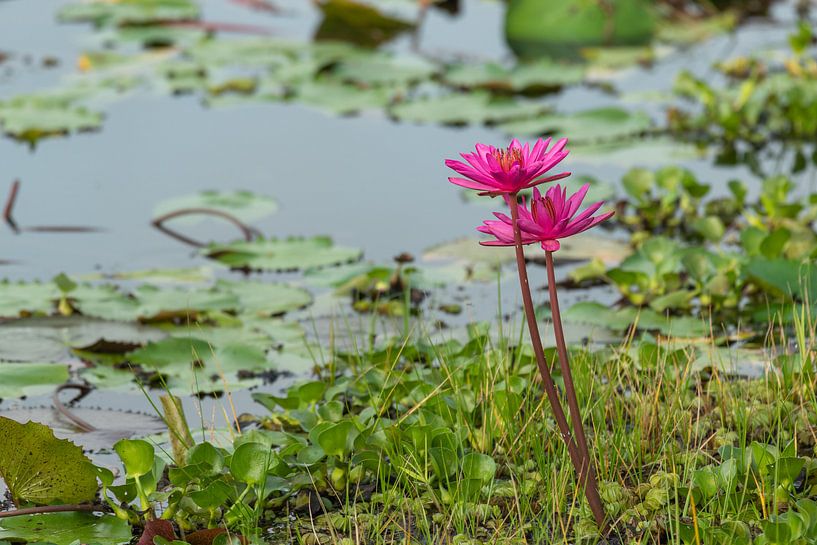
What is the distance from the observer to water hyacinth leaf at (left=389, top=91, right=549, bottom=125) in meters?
4.70

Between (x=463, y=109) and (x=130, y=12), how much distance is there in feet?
8.86

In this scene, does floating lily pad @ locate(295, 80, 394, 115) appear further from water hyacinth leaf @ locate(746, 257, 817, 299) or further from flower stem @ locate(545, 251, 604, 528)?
flower stem @ locate(545, 251, 604, 528)

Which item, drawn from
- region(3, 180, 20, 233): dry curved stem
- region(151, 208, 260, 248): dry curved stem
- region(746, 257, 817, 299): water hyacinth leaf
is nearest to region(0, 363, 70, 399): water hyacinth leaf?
region(151, 208, 260, 248): dry curved stem

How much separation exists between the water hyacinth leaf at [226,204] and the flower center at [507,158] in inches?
83.1

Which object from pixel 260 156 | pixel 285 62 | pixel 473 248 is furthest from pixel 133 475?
pixel 285 62

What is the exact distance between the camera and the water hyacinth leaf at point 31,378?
7.80ft

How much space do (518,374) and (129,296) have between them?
1.15 metres

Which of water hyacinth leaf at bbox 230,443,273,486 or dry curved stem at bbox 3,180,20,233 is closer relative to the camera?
water hyacinth leaf at bbox 230,443,273,486

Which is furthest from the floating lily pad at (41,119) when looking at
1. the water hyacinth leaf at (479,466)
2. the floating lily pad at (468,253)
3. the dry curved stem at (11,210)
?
the water hyacinth leaf at (479,466)

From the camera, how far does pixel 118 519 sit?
5.91ft

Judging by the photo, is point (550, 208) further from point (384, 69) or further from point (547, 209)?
point (384, 69)

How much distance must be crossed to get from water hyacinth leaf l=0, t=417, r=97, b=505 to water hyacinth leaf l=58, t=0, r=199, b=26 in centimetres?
496

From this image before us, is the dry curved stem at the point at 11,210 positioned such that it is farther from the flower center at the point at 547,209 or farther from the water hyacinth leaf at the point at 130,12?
the water hyacinth leaf at the point at 130,12

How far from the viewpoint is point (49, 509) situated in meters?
1.78
